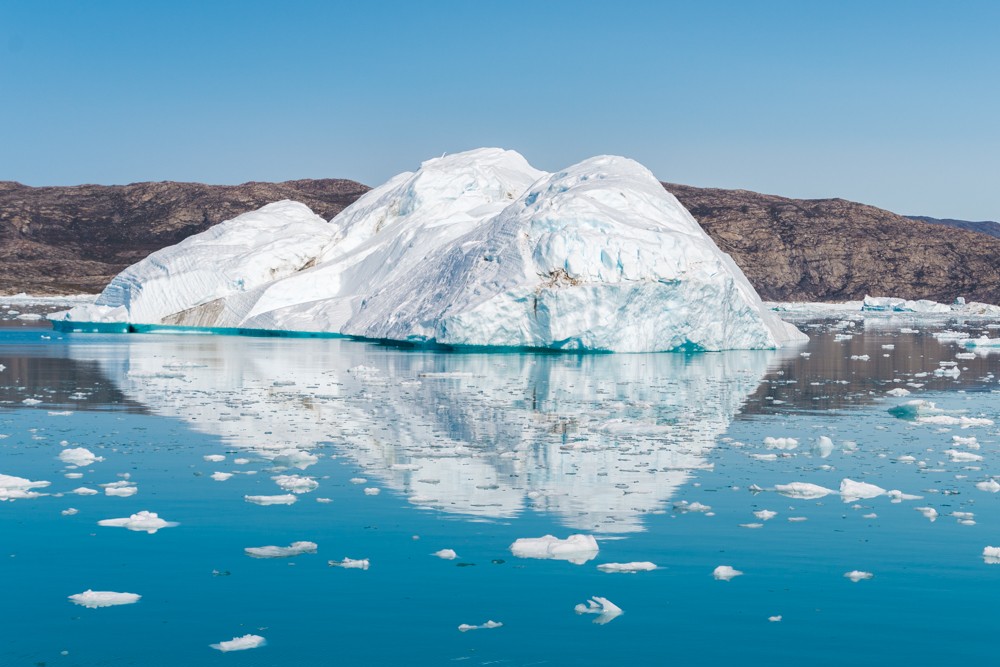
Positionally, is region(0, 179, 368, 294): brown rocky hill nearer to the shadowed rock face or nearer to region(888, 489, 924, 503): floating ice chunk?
the shadowed rock face

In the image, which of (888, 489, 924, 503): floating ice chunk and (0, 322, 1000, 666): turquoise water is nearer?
(0, 322, 1000, 666): turquoise water

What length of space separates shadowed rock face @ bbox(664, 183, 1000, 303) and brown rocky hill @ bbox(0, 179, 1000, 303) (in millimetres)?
102

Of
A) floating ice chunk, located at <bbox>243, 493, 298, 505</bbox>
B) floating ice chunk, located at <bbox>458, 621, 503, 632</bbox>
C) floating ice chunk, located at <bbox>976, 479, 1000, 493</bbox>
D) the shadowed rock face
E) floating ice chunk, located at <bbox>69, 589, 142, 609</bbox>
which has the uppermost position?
the shadowed rock face

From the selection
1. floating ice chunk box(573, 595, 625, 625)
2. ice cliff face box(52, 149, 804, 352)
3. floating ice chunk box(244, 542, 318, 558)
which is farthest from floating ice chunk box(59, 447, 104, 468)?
ice cliff face box(52, 149, 804, 352)

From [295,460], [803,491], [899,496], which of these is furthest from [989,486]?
[295,460]

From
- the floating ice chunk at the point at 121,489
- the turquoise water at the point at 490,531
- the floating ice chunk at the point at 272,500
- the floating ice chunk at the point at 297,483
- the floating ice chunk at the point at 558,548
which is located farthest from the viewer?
the floating ice chunk at the point at 297,483

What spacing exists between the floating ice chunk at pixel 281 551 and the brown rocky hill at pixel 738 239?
9176cm

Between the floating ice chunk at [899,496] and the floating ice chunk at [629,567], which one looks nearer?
the floating ice chunk at [629,567]

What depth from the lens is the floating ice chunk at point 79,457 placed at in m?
10.1

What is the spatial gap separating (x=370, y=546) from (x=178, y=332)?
97.7ft

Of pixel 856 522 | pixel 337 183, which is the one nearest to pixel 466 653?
pixel 856 522

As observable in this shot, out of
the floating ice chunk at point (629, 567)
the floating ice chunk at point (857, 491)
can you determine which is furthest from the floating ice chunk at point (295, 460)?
the floating ice chunk at point (857, 491)

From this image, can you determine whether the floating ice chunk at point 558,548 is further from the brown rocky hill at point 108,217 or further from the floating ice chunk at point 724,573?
the brown rocky hill at point 108,217

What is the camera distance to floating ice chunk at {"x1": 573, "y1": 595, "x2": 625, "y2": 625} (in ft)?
19.1
